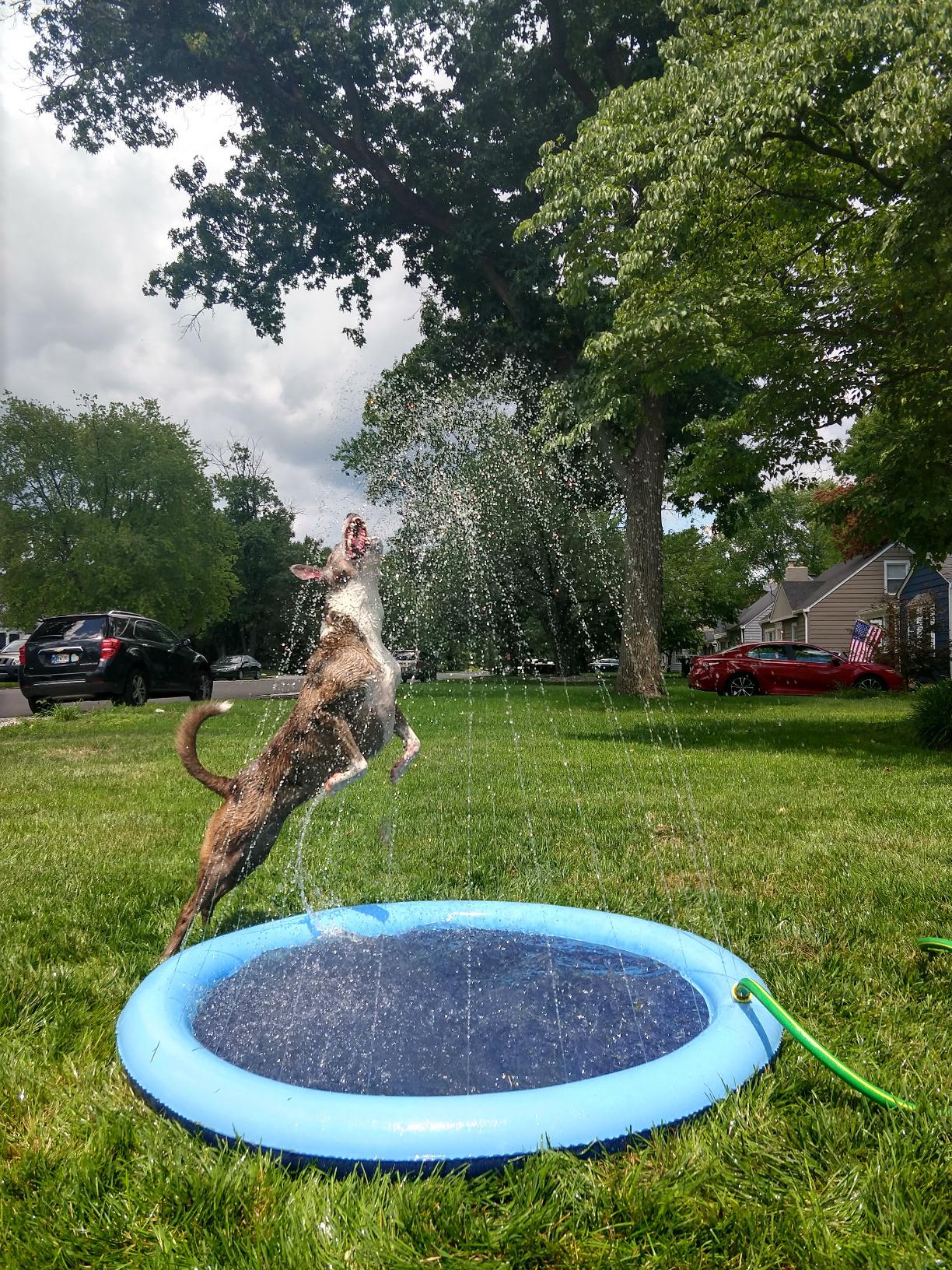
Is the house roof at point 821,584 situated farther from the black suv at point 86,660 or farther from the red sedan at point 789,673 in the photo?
the black suv at point 86,660

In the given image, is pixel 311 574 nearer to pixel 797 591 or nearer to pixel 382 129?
pixel 382 129

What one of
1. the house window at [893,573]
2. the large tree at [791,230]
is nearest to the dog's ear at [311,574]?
the large tree at [791,230]

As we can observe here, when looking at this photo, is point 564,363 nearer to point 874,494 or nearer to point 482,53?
point 482,53

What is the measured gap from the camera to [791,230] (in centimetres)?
1207

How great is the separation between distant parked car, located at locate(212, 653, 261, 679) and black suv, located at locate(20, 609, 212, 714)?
26253 millimetres

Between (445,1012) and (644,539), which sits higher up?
(644,539)

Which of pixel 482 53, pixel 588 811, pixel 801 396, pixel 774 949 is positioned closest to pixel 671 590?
pixel 482 53

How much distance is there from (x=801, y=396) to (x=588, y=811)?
25.3ft

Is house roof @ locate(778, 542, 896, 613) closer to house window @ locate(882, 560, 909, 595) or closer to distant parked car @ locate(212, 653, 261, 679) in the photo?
house window @ locate(882, 560, 909, 595)

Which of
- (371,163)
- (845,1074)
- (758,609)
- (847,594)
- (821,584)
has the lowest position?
(845,1074)

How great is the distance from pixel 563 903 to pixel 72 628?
43.7 feet

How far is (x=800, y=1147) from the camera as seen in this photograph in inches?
90.1

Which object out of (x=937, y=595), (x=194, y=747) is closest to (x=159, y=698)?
(x=194, y=747)

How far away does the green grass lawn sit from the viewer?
1.95 m
